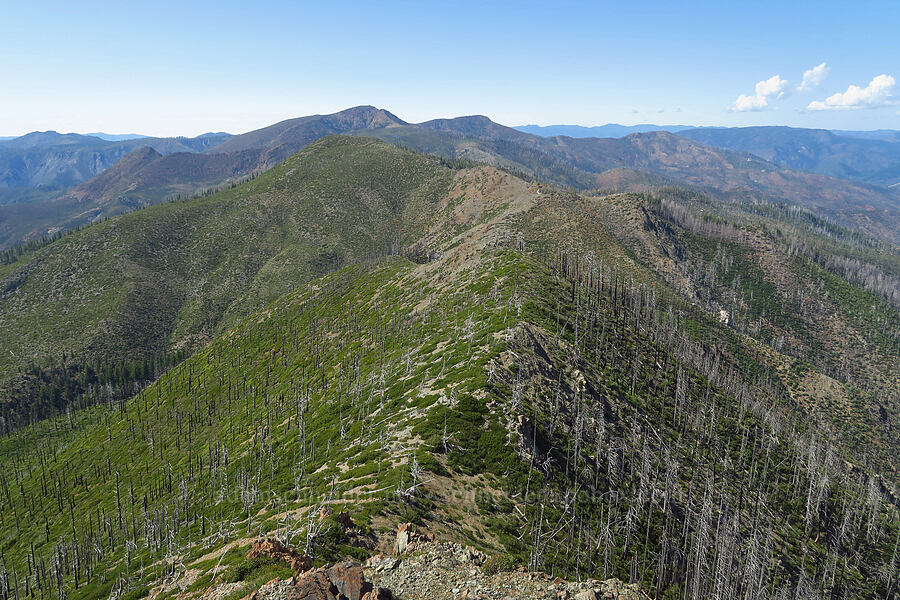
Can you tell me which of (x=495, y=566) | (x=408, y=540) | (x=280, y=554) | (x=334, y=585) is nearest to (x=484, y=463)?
(x=408, y=540)

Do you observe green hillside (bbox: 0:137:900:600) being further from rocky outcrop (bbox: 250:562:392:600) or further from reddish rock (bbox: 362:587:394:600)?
reddish rock (bbox: 362:587:394:600)

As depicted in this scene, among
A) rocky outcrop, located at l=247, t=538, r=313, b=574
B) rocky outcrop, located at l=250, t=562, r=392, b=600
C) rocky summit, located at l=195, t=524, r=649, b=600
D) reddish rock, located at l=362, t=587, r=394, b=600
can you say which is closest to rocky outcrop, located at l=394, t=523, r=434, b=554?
rocky summit, located at l=195, t=524, r=649, b=600

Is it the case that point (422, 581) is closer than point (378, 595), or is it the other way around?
point (378, 595)

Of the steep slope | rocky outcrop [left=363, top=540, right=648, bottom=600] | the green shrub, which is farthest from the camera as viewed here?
the steep slope

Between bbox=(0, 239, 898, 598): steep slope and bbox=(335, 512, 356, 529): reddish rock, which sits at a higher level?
bbox=(335, 512, 356, 529): reddish rock

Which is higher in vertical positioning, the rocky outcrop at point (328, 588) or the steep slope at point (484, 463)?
the rocky outcrop at point (328, 588)

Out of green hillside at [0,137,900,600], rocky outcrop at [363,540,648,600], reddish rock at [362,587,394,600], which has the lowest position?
green hillside at [0,137,900,600]

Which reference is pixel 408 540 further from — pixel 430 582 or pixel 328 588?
pixel 328 588

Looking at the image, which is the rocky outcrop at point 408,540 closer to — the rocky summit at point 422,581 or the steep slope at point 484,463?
the rocky summit at point 422,581

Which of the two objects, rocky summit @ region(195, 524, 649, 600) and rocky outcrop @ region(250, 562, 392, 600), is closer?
rocky outcrop @ region(250, 562, 392, 600)

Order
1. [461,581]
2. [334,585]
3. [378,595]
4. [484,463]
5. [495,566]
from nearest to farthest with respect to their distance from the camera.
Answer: [378,595]
[334,585]
[461,581]
[495,566]
[484,463]

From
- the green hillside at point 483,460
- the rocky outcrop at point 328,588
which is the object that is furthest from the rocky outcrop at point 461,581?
the green hillside at point 483,460

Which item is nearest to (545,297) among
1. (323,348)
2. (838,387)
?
(323,348)
